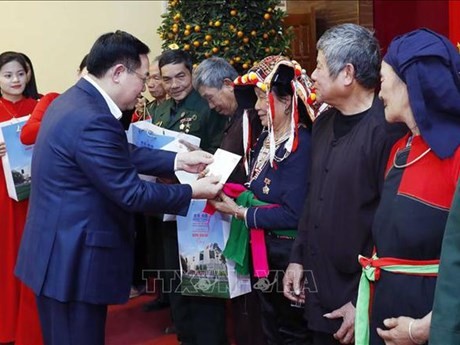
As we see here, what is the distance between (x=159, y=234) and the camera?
3662mm

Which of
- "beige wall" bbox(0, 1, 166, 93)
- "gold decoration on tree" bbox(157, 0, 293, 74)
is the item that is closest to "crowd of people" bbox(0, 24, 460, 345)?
"gold decoration on tree" bbox(157, 0, 293, 74)

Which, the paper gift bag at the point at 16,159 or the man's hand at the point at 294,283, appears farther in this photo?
the paper gift bag at the point at 16,159

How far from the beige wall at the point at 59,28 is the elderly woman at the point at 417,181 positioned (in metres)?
4.35

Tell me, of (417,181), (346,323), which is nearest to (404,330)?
(417,181)

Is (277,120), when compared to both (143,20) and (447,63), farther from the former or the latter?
(143,20)

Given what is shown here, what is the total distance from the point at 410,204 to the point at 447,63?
13.7 inches

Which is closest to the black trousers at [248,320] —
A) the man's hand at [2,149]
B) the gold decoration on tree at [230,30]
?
the man's hand at [2,149]

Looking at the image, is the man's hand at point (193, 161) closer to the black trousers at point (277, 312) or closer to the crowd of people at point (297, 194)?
the crowd of people at point (297, 194)

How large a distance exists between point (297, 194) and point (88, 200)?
0.74 metres

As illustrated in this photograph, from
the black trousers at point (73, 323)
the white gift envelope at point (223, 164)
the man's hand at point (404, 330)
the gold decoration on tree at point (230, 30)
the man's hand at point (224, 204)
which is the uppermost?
the gold decoration on tree at point (230, 30)

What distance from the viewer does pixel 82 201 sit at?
2027mm

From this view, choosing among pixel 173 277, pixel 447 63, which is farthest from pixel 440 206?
pixel 173 277

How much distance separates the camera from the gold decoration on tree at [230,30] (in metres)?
4.38

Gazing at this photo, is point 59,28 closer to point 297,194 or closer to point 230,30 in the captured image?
point 230,30
